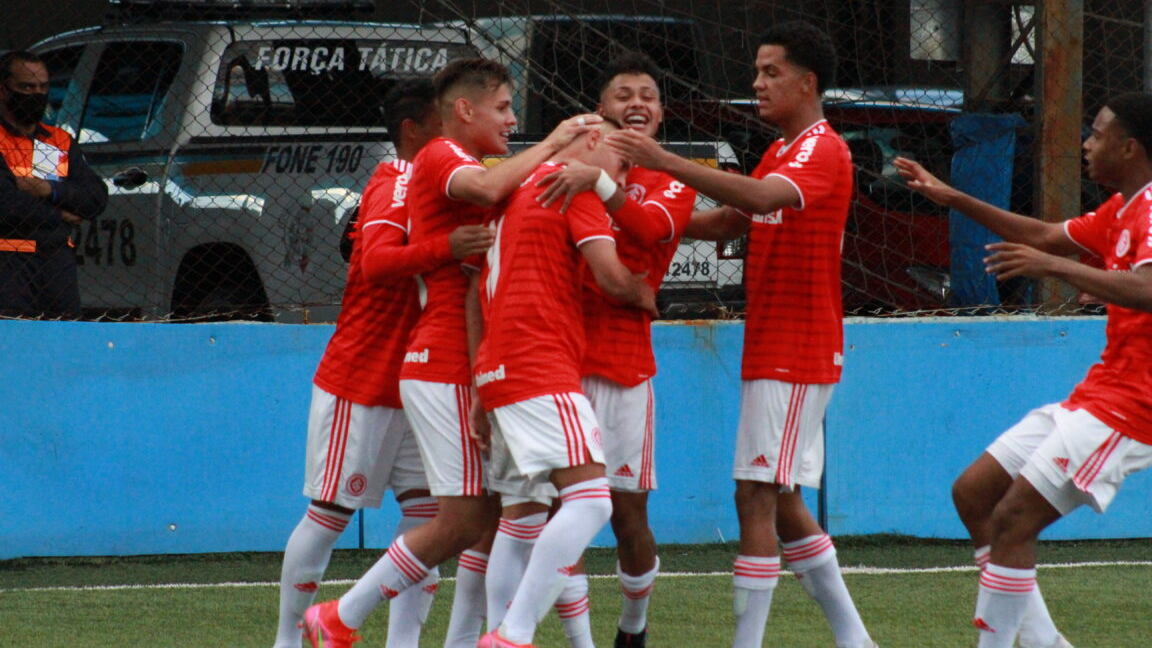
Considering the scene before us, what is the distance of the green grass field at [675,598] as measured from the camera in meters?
5.41

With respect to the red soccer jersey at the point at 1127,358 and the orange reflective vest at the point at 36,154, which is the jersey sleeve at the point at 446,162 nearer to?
the red soccer jersey at the point at 1127,358

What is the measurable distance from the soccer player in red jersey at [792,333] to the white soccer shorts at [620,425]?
1.01 feet

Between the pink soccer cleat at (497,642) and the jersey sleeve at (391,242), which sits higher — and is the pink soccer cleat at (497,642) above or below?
below

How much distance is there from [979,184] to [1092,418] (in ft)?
11.6

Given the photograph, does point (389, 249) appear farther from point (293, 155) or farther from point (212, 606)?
point (293, 155)

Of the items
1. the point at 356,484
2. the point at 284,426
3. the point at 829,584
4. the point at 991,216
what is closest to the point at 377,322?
the point at 356,484

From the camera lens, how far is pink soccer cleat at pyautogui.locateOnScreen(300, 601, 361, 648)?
4.50 m

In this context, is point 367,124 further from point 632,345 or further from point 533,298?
point 533,298

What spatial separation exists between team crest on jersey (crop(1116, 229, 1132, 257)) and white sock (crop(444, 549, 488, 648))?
6.72 feet

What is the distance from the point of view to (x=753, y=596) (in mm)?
4766

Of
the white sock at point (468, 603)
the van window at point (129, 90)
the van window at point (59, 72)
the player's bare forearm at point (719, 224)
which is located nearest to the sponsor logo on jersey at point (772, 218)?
the player's bare forearm at point (719, 224)

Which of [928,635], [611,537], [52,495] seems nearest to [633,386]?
[928,635]

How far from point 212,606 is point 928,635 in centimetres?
260

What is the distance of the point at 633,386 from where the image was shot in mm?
4801
